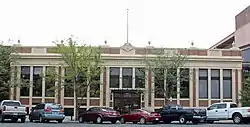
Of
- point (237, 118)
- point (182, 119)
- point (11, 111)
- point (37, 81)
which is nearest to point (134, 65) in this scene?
point (37, 81)

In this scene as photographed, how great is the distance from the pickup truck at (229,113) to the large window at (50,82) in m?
17.1

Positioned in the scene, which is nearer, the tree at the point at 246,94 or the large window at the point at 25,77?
the tree at the point at 246,94

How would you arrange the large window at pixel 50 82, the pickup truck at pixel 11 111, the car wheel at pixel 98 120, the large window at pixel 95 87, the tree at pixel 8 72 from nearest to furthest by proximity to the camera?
1. the pickup truck at pixel 11 111
2. the car wheel at pixel 98 120
3. the large window at pixel 50 82
4. the tree at pixel 8 72
5. the large window at pixel 95 87

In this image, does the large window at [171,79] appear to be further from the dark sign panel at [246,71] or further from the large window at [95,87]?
the dark sign panel at [246,71]

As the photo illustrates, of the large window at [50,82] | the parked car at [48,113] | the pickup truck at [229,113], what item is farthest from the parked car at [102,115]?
the large window at [50,82]

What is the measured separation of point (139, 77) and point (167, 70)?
4590mm

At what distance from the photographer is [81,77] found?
44.9 meters

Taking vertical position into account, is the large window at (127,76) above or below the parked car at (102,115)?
above

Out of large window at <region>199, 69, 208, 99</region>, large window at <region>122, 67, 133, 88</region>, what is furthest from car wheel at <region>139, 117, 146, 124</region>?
large window at <region>199, 69, 208, 99</region>

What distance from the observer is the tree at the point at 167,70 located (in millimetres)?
46794

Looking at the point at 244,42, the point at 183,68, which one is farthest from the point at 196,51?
the point at 244,42

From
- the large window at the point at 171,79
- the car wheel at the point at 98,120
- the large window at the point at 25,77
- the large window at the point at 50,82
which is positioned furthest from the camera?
the large window at the point at 25,77

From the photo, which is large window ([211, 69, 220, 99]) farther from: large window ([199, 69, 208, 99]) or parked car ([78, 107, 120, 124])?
parked car ([78, 107, 120, 124])

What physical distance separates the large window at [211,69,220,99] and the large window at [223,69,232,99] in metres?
0.69
